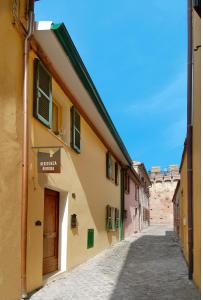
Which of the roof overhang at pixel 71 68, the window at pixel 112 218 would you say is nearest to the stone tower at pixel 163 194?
the window at pixel 112 218

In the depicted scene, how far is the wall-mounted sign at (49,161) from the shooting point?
622cm

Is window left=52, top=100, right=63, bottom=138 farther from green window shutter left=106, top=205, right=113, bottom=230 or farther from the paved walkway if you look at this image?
green window shutter left=106, top=205, right=113, bottom=230

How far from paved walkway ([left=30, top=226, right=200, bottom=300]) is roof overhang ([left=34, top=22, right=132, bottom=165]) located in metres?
4.19

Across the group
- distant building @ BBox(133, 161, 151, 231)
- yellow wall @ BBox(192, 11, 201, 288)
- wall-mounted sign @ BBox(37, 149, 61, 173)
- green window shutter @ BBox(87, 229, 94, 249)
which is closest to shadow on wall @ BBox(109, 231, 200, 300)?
yellow wall @ BBox(192, 11, 201, 288)

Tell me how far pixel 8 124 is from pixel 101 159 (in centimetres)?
812

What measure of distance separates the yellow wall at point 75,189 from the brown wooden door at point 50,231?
0.28 m

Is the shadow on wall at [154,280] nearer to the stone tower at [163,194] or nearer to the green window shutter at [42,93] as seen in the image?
the green window shutter at [42,93]

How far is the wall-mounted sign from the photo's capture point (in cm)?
622

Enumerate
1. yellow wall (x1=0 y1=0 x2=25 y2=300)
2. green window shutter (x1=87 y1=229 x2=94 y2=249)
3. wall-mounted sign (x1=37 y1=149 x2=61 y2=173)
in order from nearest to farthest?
yellow wall (x1=0 y1=0 x2=25 y2=300) < wall-mounted sign (x1=37 y1=149 x2=61 y2=173) < green window shutter (x1=87 y1=229 x2=94 y2=249)

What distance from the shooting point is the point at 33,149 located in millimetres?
6516

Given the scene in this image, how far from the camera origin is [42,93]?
7027mm

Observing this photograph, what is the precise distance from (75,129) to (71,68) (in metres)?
1.97

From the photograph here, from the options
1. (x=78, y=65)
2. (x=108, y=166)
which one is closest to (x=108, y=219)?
(x=108, y=166)

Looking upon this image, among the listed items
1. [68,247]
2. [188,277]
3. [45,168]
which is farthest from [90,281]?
[45,168]
